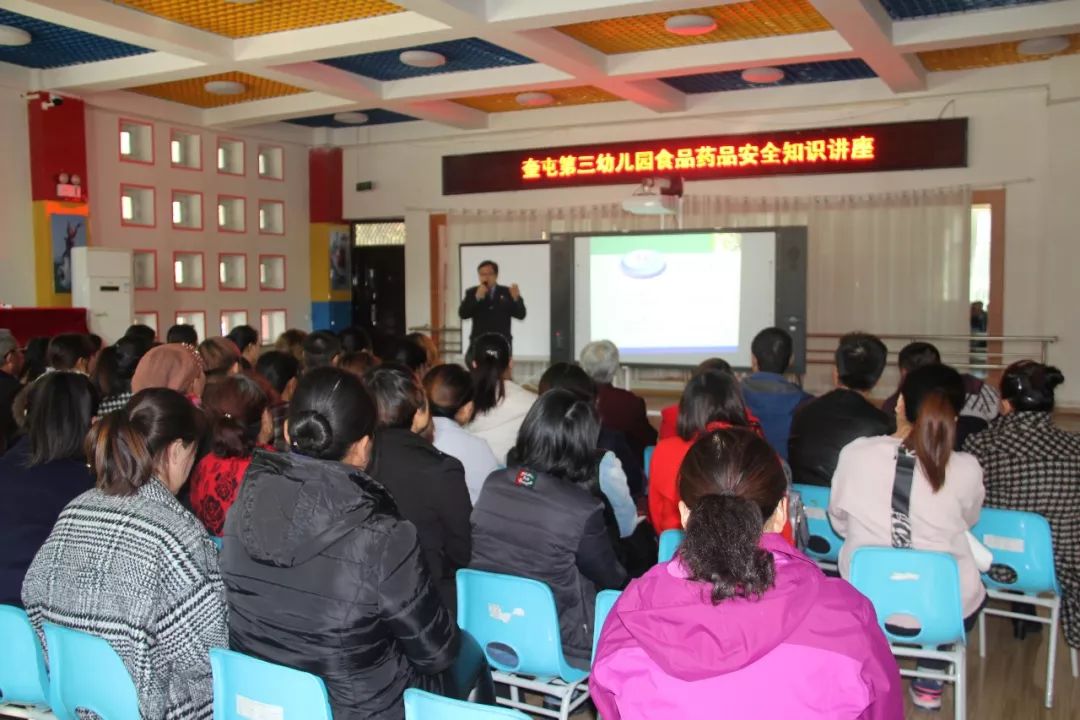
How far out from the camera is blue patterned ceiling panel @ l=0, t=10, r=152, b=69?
688 cm

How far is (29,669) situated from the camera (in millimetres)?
2119

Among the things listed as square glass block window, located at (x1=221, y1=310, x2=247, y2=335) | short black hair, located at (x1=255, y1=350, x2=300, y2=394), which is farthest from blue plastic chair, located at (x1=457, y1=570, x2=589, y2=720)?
square glass block window, located at (x1=221, y1=310, x2=247, y2=335)

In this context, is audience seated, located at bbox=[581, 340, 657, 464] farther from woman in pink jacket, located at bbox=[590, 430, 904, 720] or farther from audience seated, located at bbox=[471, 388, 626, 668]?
woman in pink jacket, located at bbox=[590, 430, 904, 720]

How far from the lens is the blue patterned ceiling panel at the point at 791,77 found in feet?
26.2

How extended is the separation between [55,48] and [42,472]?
6363mm

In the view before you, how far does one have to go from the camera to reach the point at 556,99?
30.6 ft

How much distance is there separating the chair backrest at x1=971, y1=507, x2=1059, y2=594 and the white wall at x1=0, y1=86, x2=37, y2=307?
317 inches

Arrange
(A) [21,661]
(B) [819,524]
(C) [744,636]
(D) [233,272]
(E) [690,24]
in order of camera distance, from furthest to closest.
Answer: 1. (D) [233,272]
2. (E) [690,24]
3. (B) [819,524]
4. (A) [21,661]
5. (C) [744,636]

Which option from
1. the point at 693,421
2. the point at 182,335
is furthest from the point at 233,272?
the point at 693,421

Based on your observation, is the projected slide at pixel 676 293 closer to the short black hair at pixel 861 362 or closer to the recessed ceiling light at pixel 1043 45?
the recessed ceiling light at pixel 1043 45

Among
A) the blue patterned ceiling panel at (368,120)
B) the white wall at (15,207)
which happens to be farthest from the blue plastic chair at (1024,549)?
the blue patterned ceiling panel at (368,120)

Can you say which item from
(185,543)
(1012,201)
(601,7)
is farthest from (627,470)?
(1012,201)

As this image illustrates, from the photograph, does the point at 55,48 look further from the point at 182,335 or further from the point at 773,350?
the point at 773,350

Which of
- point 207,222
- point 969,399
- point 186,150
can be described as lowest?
point 969,399
